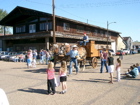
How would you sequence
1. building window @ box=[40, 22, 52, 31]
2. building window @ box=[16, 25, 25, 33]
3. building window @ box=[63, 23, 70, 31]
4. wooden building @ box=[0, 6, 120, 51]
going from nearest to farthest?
1. wooden building @ box=[0, 6, 120, 51]
2. building window @ box=[40, 22, 52, 31]
3. building window @ box=[63, 23, 70, 31]
4. building window @ box=[16, 25, 25, 33]

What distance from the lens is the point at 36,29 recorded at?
2961 cm

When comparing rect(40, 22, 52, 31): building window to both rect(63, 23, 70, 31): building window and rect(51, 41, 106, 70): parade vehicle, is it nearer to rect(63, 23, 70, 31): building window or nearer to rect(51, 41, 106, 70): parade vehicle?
rect(63, 23, 70, 31): building window

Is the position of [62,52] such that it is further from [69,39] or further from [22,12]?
[22,12]

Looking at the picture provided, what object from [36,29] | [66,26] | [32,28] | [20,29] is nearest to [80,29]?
[66,26]

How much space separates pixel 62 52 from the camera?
11703 mm

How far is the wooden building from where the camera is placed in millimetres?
25891

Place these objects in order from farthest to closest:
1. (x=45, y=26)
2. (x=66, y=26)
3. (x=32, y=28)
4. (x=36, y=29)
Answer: (x=32, y=28) < (x=36, y=29) < (x=66, y=26) < (x=45, y=26)

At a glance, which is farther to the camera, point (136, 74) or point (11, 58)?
point (11, 58)

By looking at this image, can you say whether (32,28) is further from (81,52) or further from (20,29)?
(81,52)

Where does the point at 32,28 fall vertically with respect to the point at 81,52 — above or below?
above

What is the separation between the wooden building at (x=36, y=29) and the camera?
2589cm

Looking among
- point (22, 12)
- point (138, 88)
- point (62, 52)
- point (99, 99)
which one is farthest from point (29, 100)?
point (22, 12)

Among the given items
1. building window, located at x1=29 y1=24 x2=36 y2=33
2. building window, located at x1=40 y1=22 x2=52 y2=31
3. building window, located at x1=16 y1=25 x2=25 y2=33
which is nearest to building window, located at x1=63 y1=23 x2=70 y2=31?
building window, located at x1=40 y1=22 x2=52 y2=31

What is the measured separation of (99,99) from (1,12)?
7621 centimetres
